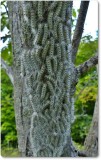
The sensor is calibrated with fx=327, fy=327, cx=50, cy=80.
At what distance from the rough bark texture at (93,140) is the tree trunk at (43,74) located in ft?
0.83

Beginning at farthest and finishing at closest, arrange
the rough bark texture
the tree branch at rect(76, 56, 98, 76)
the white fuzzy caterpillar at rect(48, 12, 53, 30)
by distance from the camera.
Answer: the rough bark texture
the tree branch at rect(76, 56, 98, 76)
the white fuzzy caterpillar at rect(48, 12, 53, 30)

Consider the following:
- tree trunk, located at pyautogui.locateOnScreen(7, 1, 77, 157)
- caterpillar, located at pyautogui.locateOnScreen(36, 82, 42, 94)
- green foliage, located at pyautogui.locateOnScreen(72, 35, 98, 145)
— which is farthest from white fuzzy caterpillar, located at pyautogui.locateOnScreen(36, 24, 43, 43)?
green foliage, located at pyautogui.locateOnScreen(72, 35, 98, 145)

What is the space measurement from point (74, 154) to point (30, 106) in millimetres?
282

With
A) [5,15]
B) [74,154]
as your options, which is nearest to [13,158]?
[74,154]

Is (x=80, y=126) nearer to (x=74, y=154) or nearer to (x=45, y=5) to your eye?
(x=74, y=154)

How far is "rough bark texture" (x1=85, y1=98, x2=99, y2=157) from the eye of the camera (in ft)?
4.51

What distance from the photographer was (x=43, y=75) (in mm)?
1072

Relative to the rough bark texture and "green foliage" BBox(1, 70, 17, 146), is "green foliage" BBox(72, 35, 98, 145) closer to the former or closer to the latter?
the rough bark texture

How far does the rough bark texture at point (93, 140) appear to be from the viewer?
138 cm

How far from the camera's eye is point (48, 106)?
1.09 metres

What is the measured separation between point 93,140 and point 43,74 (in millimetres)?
515

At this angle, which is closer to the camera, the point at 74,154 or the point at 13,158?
the point at 74,154

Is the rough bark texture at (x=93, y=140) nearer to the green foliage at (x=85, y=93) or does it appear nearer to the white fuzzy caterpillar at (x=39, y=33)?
the green foliage at (x=85, y=93)

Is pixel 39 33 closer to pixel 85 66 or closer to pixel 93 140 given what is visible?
pixel 85 66
